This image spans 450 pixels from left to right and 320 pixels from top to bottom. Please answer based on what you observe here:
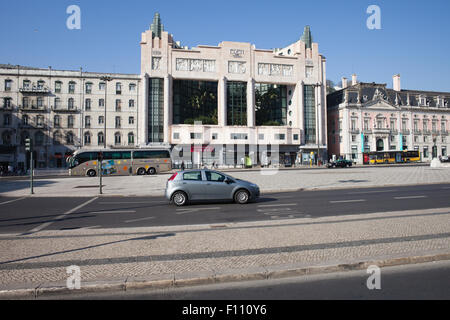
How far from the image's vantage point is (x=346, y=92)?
7069 cm

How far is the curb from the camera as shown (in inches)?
165

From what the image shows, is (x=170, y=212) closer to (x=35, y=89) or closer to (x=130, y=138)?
(x=130, y=138)

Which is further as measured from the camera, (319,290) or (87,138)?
(87,138)

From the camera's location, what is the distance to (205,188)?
12750 mm

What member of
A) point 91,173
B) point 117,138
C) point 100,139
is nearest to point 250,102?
point 117,138

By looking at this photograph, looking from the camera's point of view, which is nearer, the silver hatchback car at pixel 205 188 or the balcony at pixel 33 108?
the silver hatchback car at pixel 205 188

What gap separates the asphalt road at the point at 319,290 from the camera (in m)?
4.10

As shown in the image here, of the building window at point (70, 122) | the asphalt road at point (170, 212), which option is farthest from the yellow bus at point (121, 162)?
the building window at point (70, 122)

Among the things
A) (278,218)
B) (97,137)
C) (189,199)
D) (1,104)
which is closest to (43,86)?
(1,104)

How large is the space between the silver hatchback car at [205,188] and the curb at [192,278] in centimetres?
804

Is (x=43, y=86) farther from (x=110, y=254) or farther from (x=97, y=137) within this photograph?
(x=110, y=254)

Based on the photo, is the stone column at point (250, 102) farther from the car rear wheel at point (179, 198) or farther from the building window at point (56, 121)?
the car rear wheel at point (179, 198)

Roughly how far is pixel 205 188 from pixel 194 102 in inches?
2243

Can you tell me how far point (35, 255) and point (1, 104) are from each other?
65.1 metres
